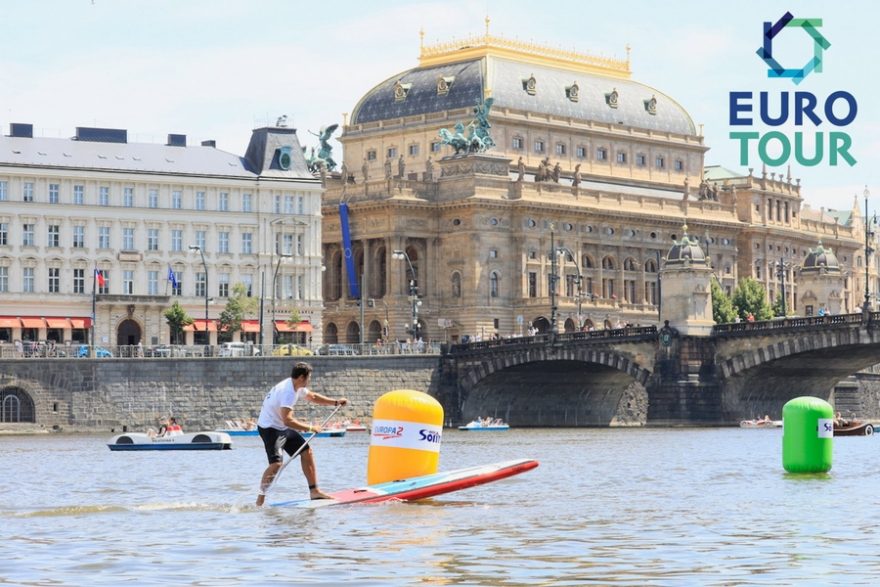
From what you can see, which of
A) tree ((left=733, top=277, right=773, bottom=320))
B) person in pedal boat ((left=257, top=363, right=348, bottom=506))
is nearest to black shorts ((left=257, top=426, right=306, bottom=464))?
person in pedal boat ((left=257, top=363, right=348, bottom=506))

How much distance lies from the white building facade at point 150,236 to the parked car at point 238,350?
17.0ft

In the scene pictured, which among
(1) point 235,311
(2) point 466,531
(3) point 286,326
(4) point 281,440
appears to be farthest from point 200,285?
(2) point 466,531

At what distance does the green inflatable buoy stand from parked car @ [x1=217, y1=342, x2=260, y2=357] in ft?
249

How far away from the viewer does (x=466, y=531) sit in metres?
39.0

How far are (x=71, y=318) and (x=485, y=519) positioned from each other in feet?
345

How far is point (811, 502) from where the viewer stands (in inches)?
1882

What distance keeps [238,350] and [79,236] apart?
56.7ft

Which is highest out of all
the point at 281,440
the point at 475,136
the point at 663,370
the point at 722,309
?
the point at 475,136

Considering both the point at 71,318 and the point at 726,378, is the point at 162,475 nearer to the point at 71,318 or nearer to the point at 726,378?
the point at 726,378

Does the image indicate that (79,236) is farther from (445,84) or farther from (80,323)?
(445,84)

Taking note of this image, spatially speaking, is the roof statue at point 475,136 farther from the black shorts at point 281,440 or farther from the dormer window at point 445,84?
the black shorts at point 281,440

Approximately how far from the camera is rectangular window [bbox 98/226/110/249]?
145m

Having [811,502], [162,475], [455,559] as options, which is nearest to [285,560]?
[455,559]

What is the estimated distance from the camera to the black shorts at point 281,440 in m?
42.8
